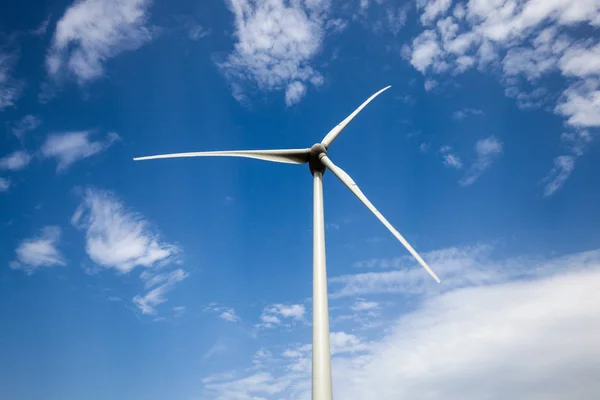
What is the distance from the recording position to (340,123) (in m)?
33.4

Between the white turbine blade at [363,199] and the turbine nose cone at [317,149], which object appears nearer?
the white turbine blade at [363,199]

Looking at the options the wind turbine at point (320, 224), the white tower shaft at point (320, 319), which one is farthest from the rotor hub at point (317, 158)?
the white tower shaft at point (320, 319)

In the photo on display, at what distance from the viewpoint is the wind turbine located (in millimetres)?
18922

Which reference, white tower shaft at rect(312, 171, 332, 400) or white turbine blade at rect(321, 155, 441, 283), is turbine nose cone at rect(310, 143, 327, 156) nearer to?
white turbine blade at rect(321, 155, 441, 283)

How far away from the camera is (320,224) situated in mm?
24078

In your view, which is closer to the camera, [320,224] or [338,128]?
[320,224]

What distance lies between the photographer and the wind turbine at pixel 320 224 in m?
18.9

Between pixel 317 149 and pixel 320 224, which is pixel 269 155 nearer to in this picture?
pixel 317 149

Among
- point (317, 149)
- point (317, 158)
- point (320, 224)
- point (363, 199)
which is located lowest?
point (320, 224)

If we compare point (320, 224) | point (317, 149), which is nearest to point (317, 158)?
point (317, 149)

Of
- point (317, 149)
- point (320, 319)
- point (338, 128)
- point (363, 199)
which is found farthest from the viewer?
point (338, 128)

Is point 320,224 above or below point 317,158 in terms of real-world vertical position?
below

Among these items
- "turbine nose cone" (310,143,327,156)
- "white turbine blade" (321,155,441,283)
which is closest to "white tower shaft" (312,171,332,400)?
"white turbine blade" (321,155,441,283)

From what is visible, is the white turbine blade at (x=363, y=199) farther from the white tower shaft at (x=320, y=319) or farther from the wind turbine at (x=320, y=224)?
the white tower shaft at (x=320, y=319)
